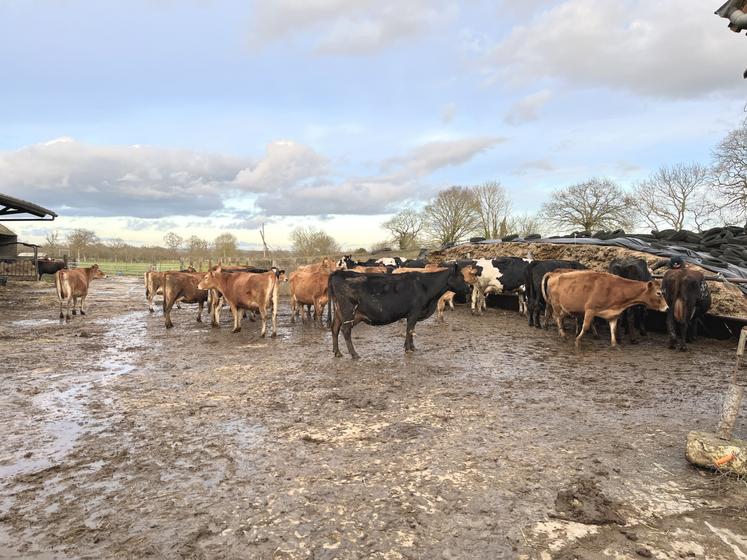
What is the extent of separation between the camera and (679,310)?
381 inches

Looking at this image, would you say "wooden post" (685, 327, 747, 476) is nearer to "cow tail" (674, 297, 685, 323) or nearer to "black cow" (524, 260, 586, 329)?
"cow tail" (674, 297, 685, 323)

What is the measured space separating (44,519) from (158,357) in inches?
223

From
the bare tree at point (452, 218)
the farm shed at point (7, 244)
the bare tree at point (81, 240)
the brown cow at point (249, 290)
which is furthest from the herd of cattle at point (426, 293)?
the bare tree at point (81, 240)

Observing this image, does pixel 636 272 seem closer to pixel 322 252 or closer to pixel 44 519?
pixel 44 519

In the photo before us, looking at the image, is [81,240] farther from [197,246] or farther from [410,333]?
[410,333]

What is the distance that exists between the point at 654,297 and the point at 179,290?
38.4 feet

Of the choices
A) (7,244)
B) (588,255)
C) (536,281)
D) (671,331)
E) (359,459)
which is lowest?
(359,459)

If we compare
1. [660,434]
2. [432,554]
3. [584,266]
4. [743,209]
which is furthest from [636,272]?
[743,209]

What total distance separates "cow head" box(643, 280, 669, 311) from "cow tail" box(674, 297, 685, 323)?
542 millimetres

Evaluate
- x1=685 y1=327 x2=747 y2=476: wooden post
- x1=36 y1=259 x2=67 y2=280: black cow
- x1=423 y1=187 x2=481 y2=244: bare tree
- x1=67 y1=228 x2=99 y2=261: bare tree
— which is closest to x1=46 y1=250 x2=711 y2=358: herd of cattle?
x1=685 y1=327 x2=747 y2=476: wooden post

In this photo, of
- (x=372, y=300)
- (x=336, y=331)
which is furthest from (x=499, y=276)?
(x=336, y=331)

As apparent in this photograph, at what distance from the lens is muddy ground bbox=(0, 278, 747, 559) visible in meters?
3.07

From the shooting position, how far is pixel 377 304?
889 centimetres

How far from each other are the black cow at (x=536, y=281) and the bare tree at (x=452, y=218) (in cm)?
2878
